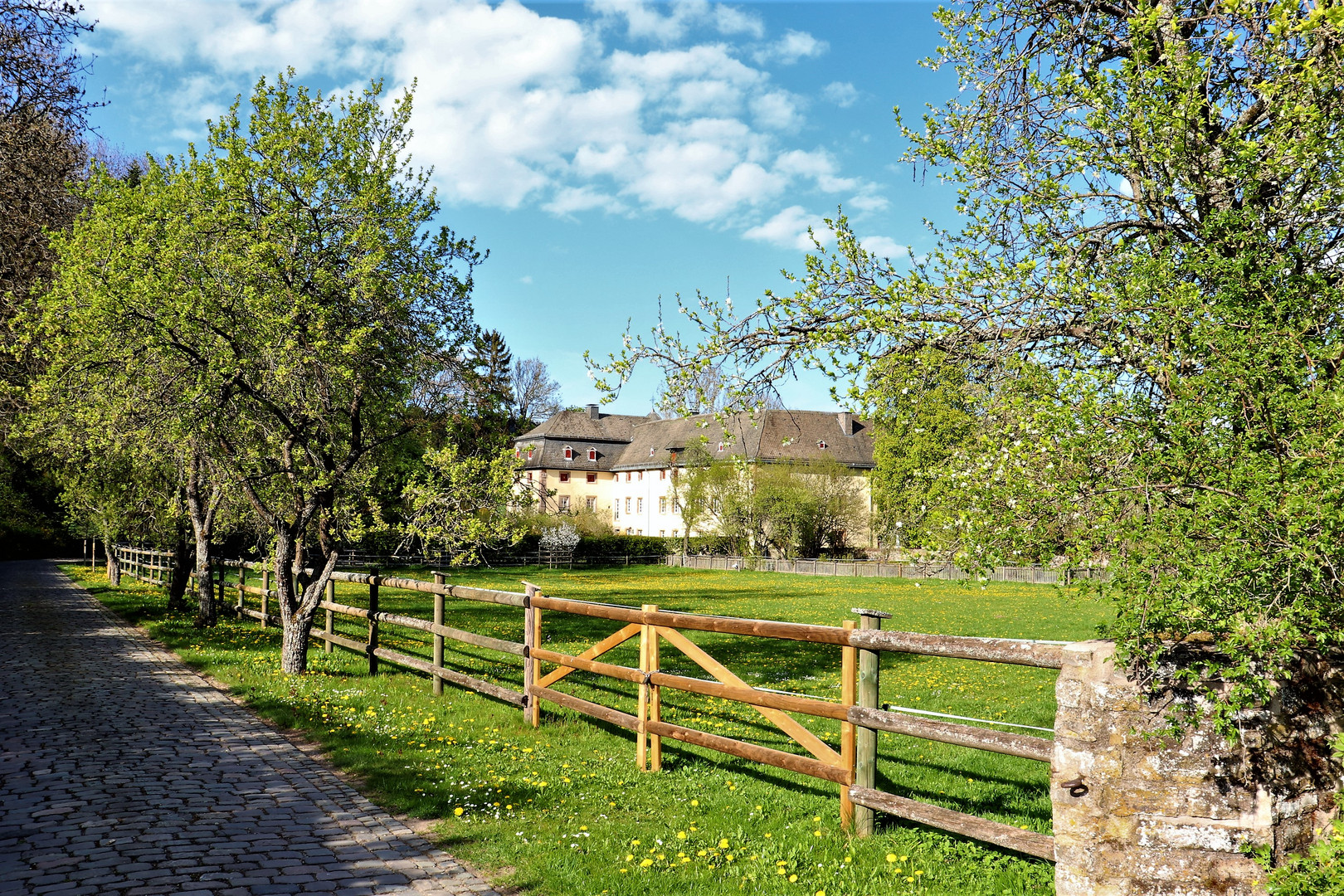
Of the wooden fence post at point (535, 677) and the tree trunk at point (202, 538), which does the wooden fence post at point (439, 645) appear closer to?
the wooden fence post at point (535, 677)

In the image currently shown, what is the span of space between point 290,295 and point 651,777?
7.26m

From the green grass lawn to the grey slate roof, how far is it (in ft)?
144

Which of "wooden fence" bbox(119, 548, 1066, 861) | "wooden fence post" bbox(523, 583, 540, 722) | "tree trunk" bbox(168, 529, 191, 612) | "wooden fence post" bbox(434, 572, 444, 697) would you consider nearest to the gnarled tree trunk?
"tree trunk" bbox(168, 529, 191, 612)

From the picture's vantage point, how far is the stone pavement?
16.4 feet

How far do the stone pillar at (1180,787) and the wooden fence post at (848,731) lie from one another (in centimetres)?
162

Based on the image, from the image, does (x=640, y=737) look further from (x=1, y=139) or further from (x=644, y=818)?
(x=1, y=139)

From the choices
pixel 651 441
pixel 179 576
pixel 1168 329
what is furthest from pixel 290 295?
pixel 651 441

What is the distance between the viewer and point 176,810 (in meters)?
6.21

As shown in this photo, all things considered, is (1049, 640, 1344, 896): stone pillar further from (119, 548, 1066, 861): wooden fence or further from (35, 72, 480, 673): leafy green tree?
(35, 72, 480, 673): leafy green tree

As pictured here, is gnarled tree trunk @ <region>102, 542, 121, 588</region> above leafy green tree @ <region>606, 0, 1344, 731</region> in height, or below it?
below

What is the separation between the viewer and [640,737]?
7.53 m

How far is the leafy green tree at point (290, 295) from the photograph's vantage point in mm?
10531

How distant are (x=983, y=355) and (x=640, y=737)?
411 centimetres

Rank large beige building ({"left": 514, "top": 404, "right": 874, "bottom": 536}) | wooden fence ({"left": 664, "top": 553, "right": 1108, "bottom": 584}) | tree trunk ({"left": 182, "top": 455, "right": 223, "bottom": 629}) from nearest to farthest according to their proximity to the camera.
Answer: tree trunk ({"left": 182, "top": 455, "right": 223, "bottom": 629}), wooden fence ({"left": 664, "top": 553, "right": 1108, "bottom": 584}), large beige building ({"left": 514, "top": 404, "right": 874, "bottom": 536})
